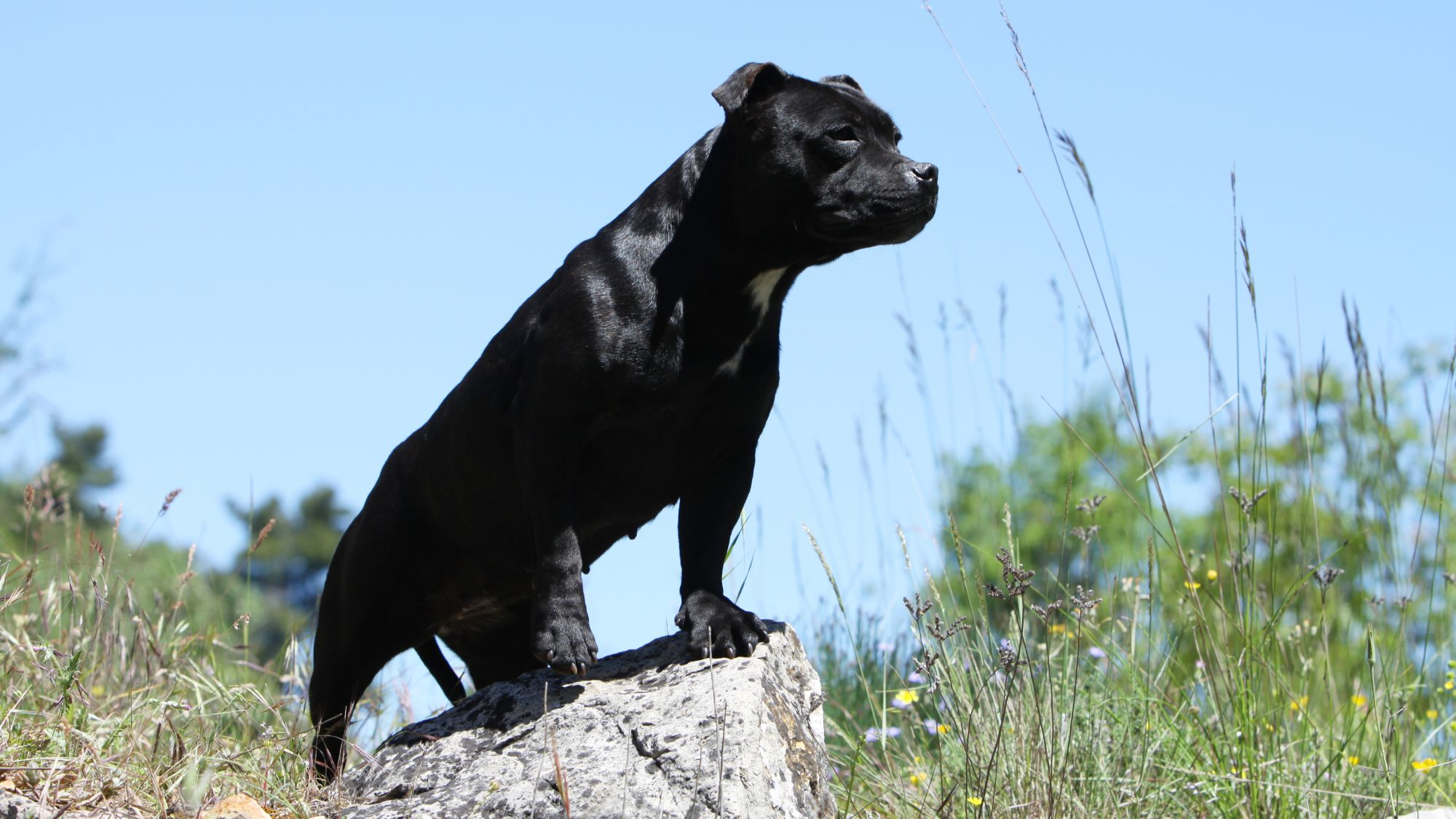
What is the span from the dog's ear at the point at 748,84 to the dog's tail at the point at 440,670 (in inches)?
91.1

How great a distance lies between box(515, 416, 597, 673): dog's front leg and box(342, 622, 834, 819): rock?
0.16m

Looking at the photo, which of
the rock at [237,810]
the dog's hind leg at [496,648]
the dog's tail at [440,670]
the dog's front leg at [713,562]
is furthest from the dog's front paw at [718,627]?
the dog's tail at [440,670]

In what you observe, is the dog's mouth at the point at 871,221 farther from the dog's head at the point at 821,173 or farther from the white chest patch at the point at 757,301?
the white chest patch at the point at 757,301

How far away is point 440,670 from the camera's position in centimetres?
479

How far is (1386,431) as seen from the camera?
14.4 ft

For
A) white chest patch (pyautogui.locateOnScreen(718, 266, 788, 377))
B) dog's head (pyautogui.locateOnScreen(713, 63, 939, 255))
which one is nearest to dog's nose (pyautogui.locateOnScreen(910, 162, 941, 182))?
dog's head (pyautogui.locateOnScreen(713, 63, 939, 255))

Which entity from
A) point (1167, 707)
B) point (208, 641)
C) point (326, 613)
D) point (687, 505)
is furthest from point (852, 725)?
point (208, 641)

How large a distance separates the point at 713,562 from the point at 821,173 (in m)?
1.23

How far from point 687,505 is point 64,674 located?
1.80 meters

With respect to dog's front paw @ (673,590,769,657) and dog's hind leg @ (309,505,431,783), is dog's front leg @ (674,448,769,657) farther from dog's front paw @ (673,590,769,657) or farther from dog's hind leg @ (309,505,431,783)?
dog's hind leg @ (309,505,431,783)

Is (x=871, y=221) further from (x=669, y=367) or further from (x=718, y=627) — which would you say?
(x=718, y=627)

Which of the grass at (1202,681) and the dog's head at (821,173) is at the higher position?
the dog's head at (821,173)

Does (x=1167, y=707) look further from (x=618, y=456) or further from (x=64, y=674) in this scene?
(x=64, y=674)

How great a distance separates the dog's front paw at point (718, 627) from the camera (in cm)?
358
